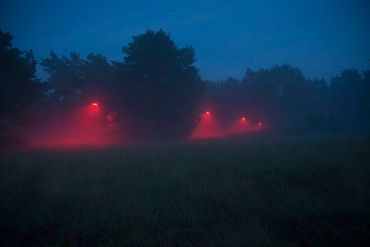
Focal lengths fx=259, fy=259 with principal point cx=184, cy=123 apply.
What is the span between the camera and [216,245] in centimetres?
400

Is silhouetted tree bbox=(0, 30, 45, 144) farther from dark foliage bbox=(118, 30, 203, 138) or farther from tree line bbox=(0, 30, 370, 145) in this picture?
dark foliage bbox=(118, 30, 203, 138)

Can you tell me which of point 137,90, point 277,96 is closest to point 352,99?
point 277,96

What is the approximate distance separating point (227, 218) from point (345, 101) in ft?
285

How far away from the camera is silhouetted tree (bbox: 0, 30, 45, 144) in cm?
2084

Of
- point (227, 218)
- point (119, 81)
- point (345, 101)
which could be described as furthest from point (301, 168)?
point (345, 101)

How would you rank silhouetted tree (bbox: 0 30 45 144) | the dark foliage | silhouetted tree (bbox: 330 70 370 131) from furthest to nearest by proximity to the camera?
1. silhouetted tree (bbox: 330 70 370 131)
2. the dark foliage
3. silhouetted tree (bbox: 0 30 45 144)

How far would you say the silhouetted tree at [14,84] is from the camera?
20.8 meters

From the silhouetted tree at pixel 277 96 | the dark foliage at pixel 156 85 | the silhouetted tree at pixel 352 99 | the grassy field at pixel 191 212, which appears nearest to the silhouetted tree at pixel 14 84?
the dark foliage at pixel 156 85

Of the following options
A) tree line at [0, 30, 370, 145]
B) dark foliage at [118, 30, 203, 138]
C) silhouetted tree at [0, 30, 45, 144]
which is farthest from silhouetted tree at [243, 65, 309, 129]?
silhouetted tree at [0, 30, 45, 144]

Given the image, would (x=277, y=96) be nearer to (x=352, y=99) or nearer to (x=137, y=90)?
(x=352, y=99)

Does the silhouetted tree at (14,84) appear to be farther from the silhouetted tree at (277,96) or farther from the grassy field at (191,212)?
the silhouetted tree at (277,96)

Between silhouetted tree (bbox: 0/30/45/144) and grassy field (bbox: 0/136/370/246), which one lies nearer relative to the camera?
grassy field (bbox: 0/136/370/246)

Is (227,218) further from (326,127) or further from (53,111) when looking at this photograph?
(326,127)

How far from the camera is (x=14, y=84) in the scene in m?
21.6
